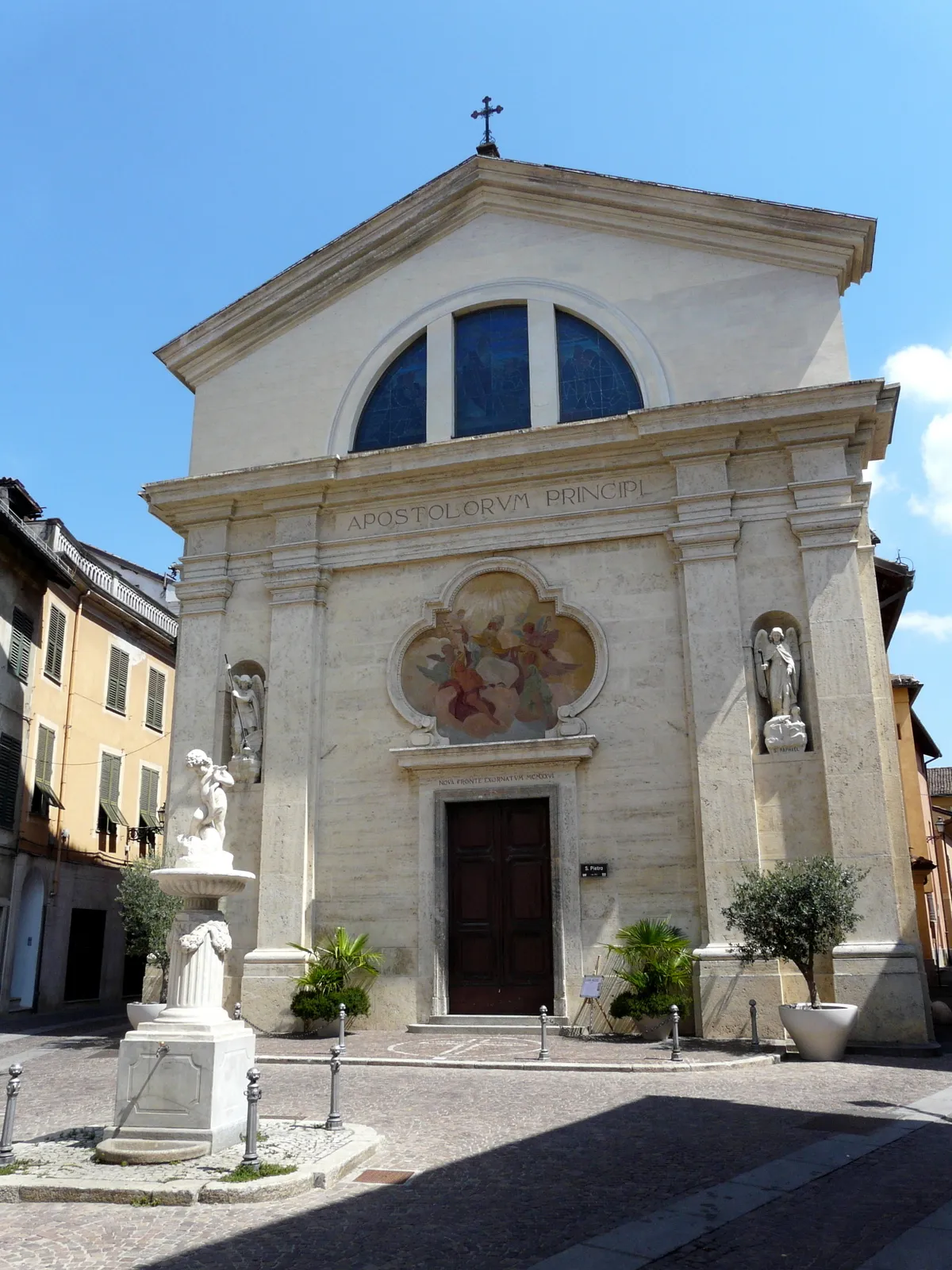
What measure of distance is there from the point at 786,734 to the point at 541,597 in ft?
15.0

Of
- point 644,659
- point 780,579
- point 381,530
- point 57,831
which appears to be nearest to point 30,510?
point 57,831

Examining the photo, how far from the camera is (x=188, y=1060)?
830 centimetres

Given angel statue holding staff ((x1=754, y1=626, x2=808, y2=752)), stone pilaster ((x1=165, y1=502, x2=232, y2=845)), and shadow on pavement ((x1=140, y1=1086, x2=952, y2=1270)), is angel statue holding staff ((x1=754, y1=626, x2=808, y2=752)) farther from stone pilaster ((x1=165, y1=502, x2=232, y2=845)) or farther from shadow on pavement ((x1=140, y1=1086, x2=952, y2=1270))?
stone pilaster ((x1=165, y1=502, x2=232, y2=845))

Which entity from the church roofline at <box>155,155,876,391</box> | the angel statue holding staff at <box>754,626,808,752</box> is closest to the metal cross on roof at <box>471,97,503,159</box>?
the church roofline at <box>155,155,876,391</box>

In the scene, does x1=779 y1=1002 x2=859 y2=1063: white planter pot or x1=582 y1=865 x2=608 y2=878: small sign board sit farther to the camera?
x1=582 y1=865 x2=608 y2=878: small sign board

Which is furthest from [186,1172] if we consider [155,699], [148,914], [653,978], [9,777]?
[155,699]

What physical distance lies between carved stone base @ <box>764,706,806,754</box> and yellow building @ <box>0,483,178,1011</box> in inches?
656

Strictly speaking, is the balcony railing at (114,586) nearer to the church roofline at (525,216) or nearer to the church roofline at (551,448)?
the church roofline at (551,448)

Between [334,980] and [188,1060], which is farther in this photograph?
[334,980]

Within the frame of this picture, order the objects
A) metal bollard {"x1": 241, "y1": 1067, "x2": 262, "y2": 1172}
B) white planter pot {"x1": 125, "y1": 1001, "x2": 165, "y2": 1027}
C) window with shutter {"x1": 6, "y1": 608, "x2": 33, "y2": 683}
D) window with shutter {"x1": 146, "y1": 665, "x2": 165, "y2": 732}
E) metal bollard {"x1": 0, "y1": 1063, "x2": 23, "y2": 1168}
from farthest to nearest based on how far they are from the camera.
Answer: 1. window with shutter {"x1": 146, "y1": 665, "x2": 165, "y2": 732}
2. window with shutter {"x1": 6, "y1": 608, "x2": 33, "y2": 683}
3. white planter pot {"x1": 125, "y1": 1001, "x2": 165, "y2": 1027}
4. metal bollard {"x1": 0, "y1": 1063, "x2": 23, "y2": 1168}
5. metal bollard {"x1": 241, "y1": 1067, "x2": 262, "y2": 1172}

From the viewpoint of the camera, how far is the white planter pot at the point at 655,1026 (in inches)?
584

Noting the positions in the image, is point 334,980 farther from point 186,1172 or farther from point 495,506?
point 186,1172

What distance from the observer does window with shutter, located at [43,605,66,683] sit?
25.7 meters

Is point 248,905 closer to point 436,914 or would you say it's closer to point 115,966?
point 436,914
